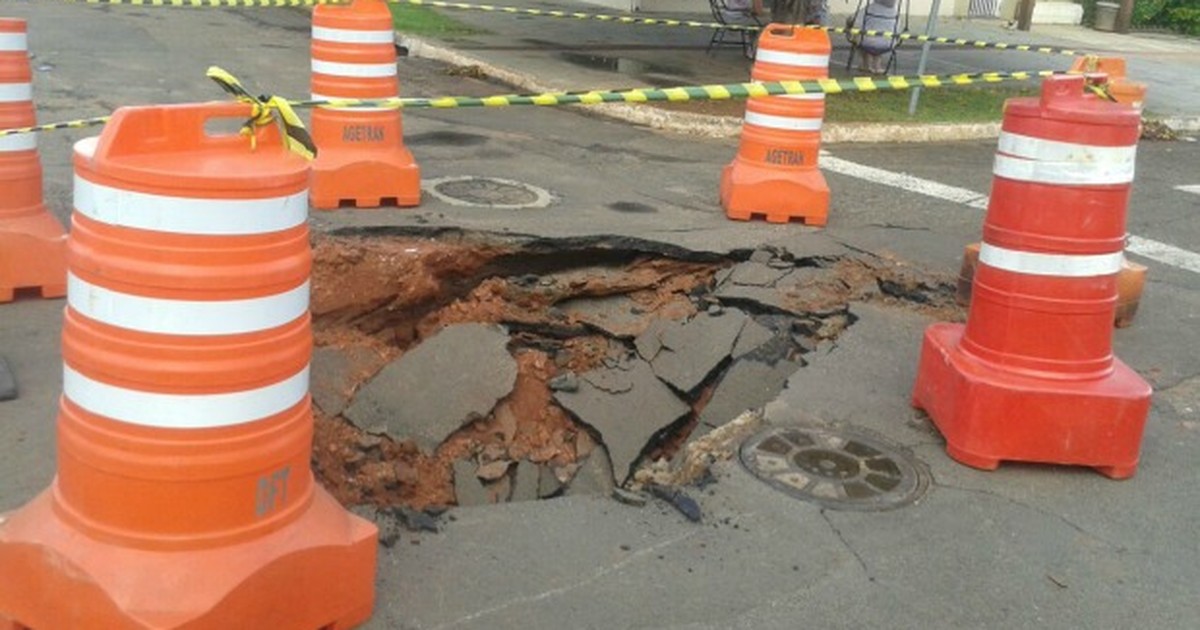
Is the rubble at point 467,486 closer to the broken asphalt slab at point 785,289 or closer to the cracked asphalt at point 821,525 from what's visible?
the cracked asphalt at point 821,525

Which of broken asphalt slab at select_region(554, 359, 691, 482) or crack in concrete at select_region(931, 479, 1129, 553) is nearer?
crack in concrete at select_region(931, 479, 1129, 553)

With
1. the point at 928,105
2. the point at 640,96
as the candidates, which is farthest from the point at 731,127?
the point at 640,96

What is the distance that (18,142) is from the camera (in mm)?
6270

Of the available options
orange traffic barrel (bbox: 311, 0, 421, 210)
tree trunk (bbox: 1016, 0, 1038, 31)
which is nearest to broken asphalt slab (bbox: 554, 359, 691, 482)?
orange traffic barrel (bbox: 311, 0, 421, 210)

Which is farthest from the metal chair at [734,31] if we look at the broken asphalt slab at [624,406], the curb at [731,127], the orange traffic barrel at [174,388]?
the orange traffic barrel at [174,388]

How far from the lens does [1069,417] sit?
486 centimetres

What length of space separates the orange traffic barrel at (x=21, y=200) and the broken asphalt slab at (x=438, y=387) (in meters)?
2.03

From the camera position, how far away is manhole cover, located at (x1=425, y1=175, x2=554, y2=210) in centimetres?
855

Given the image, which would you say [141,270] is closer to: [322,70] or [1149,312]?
[322,70]

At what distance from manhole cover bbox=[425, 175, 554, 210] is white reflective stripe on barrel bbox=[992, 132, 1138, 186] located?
432cm

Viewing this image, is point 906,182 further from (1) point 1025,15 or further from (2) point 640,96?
(1) point 1025,15

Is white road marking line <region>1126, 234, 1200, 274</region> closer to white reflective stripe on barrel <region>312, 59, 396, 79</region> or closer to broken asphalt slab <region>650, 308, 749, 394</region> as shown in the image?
broken asphalt slab <region>650, 308, 749, 394</region>

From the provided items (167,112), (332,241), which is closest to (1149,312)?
(332,241)

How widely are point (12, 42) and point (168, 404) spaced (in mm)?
3976
